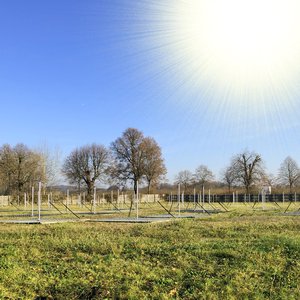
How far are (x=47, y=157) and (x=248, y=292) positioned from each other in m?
66.3

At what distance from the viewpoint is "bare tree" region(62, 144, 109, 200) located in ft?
251

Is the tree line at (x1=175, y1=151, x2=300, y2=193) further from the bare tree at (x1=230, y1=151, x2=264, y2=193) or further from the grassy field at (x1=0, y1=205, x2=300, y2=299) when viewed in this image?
the grassy field at (x1=0, y1=205, x2=300, y2=299)

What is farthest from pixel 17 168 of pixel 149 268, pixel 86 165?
pixel 149 268

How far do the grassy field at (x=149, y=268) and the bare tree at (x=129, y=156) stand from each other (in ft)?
205

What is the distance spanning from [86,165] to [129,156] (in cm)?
806

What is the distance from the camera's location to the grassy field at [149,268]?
7418 mm

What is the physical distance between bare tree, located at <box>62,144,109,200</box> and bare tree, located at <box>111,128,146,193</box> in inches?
86.8

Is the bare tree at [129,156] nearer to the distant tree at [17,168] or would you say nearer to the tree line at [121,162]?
the tree line at [121,162]

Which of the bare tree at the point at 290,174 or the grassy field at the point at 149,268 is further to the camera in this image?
the bare tree at the point at 290,174

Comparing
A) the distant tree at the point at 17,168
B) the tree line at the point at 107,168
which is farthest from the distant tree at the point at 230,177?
the distant tree at the point at 17,168

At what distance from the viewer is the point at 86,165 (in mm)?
77125

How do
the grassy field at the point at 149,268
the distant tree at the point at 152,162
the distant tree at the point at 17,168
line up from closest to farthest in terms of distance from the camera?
the grassy field at the point at 149,268 → the distant tree at the point at 17,168 → the distant tree at the point at 152,162

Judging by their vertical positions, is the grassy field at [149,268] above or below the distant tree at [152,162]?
below

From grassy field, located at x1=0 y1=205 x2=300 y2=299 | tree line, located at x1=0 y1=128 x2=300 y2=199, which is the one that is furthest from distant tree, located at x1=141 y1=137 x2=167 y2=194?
grassy field, located at x1=0 y1=205 x2=300 y2=299
